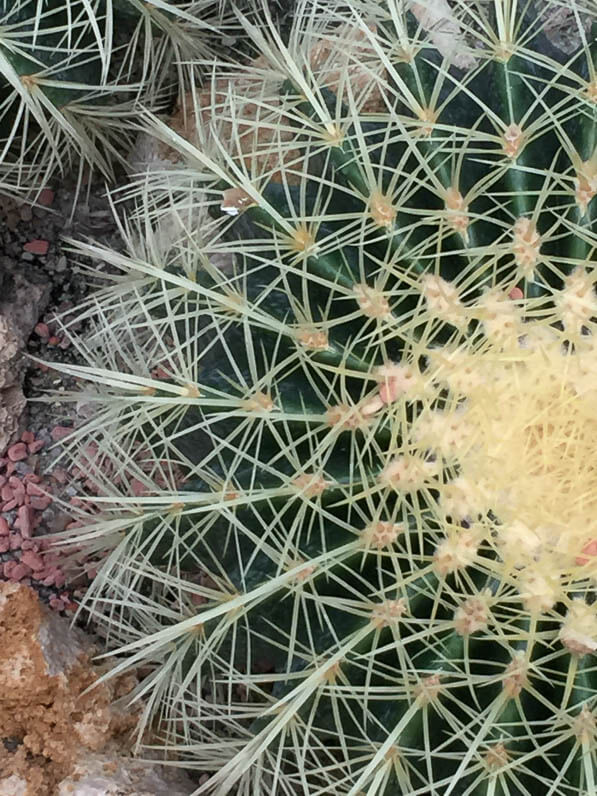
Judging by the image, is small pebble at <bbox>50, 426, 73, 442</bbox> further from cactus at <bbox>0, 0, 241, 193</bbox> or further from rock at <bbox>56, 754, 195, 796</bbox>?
rock at <bbox>56, 754, 195, 796</bbox>

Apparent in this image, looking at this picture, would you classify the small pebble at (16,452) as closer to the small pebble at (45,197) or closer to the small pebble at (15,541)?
the small pebble at (15,541)

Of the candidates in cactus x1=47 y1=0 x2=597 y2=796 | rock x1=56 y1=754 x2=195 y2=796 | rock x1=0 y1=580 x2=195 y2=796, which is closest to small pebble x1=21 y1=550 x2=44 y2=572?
rock x1=0 y1=580 x2=195 y2=796

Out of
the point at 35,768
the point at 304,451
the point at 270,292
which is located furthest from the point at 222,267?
the point at 35,768

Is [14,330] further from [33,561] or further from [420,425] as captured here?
[420,425]

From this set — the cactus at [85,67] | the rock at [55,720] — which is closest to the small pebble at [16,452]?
the rock at [55,720]

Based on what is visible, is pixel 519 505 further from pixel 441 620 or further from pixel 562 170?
pixel 562 170
